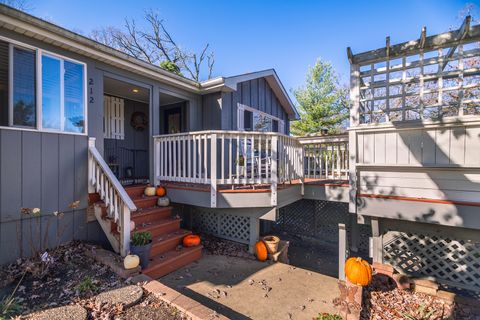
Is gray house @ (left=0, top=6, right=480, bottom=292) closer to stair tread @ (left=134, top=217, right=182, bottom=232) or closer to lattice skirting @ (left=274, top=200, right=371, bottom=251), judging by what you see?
stair tread @ (left=134, top=217, right=182, bottom=232)

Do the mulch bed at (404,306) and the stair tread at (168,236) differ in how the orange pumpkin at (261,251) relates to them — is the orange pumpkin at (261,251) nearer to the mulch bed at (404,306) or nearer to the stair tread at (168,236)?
the stair tread at (168,236)

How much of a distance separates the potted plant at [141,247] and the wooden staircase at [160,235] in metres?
0.14

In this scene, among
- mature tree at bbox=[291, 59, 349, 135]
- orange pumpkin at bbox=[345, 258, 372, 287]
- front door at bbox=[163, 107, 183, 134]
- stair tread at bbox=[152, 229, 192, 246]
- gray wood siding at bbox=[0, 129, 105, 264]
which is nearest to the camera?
orange pumpkin at bbox=[345, 258, 372, 287]

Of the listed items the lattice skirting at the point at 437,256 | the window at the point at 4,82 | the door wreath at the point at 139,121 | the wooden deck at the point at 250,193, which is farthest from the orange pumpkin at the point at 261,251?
the door wreath at the point at 139,121

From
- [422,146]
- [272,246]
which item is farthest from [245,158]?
[422,146]

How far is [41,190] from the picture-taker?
3834 millimetres

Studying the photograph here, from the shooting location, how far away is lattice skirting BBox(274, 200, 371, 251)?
6.79 meters

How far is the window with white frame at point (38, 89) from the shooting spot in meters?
3.60

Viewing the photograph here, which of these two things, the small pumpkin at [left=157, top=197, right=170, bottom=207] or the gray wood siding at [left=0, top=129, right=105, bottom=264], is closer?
the gray wood siding at [left=0, top=129, right=105, bottom=264]

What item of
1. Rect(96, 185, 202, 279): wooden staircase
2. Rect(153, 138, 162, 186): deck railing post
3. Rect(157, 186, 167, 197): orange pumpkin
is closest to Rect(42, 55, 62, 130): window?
Rect(96, 185, 202, 279): wooden staircase

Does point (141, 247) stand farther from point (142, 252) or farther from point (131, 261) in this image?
point (131, 261)

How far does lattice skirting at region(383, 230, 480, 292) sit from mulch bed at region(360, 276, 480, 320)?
25.3 inches

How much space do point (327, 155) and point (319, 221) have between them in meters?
2.34

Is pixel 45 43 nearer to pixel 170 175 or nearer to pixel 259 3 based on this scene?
pixel 170 175
